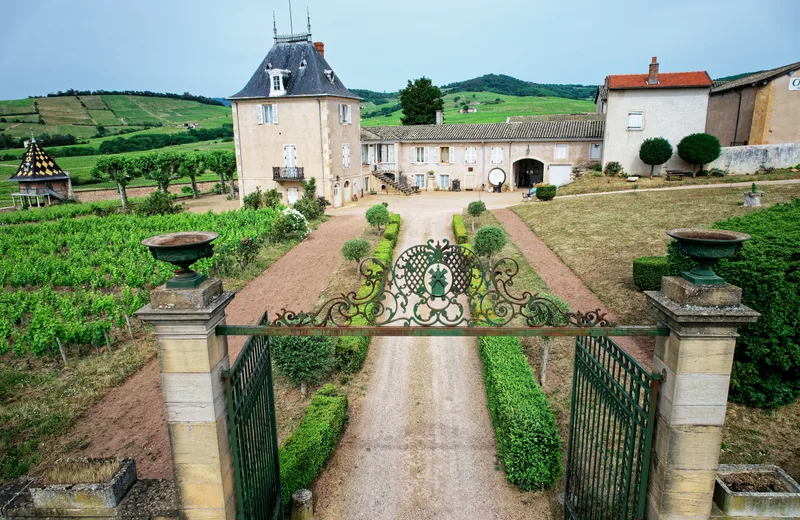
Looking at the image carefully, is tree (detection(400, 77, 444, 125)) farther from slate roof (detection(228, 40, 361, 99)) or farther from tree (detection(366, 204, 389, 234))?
tree (detection(366, 204, 389, 234))

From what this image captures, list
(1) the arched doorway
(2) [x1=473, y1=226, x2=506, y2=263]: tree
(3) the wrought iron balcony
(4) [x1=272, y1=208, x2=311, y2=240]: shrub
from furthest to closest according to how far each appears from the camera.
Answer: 1. (1) the arched doorway
2. (3) the wrought iron balcony
3. (4) [x1=272, y1=208, x2=311, y2=240]: shrub
4. (2) [x1=473, y1=226, x2=506, y2=263]: tree

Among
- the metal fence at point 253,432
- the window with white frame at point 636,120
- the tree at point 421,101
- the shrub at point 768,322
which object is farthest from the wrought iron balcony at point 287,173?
the metal fence at point 253,432

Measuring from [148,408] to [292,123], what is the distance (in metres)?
26.4

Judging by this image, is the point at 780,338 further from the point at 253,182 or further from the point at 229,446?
the point at 253,182

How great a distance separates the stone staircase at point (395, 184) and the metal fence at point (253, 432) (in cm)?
3539

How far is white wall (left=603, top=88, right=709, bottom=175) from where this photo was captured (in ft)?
105

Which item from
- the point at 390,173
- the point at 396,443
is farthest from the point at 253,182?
the point at 396,443

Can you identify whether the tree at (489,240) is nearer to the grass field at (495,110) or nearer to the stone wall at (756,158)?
the stone wall at (756,158)

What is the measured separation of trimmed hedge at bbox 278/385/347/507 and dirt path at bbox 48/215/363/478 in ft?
6.92

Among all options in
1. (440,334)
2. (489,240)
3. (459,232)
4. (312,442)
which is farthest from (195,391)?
(459,232)

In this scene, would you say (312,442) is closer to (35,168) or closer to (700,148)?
(700,148)

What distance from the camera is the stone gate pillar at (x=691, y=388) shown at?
13.1ft

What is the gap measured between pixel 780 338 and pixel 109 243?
24004mm

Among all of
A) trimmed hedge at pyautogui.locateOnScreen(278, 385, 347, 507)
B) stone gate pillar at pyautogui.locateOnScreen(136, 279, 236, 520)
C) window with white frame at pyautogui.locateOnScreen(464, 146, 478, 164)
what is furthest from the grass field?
stone gate pillar at pyautogui.locateOnScreen(136, 279, 236, 520)
